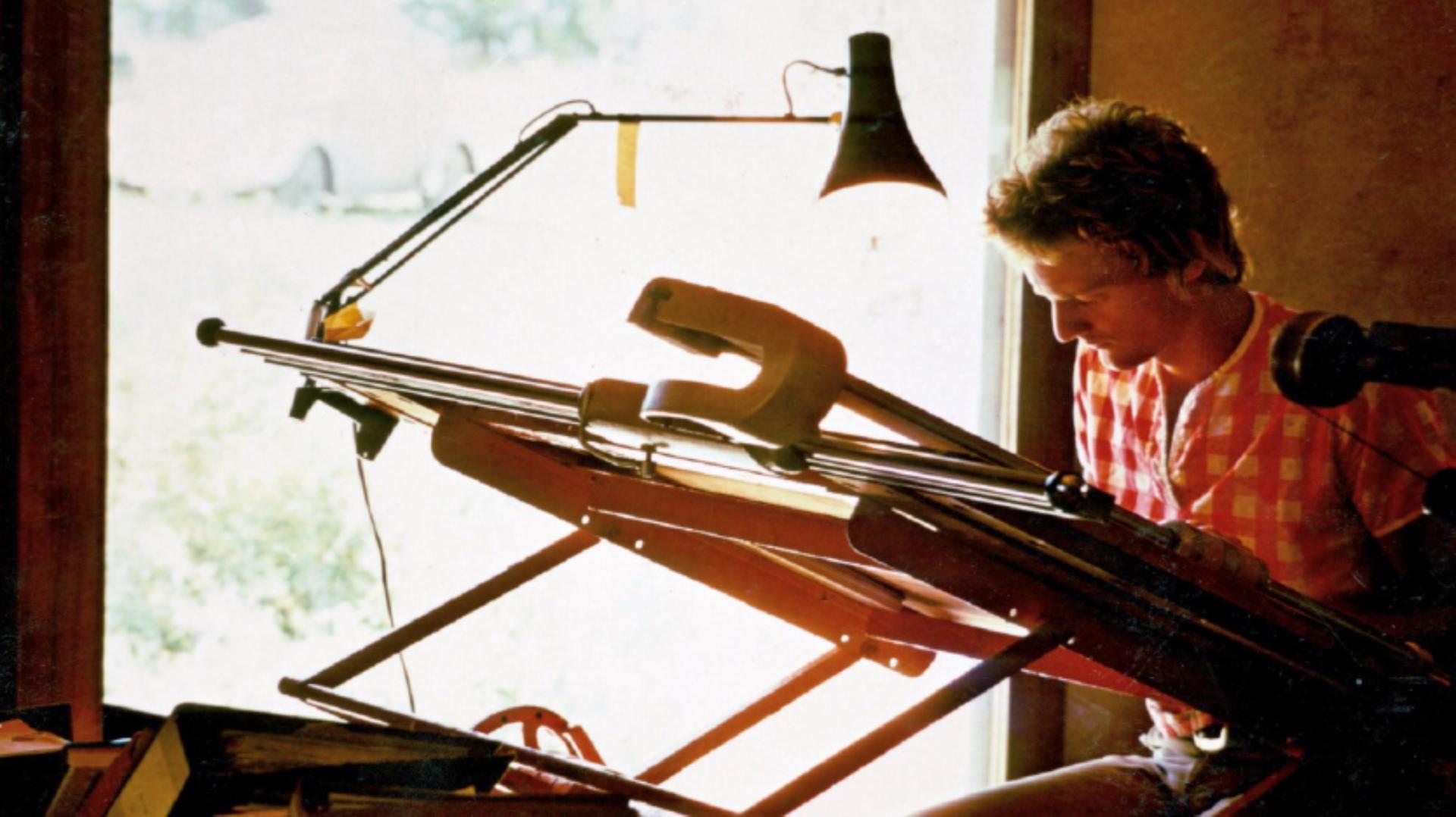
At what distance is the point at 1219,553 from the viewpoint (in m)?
1.00

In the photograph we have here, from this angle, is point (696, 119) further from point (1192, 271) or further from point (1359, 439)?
point (1359, 439)

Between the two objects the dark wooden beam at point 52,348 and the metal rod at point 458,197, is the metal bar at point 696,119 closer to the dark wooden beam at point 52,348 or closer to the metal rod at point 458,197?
the metal rod at point 458,197

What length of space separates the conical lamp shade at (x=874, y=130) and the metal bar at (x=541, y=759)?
2.71 feet

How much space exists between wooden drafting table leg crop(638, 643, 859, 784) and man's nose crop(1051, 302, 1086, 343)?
0.52 metres

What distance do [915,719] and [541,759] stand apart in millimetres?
489

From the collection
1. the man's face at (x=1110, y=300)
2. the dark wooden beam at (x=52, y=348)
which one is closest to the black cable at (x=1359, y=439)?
the man's face at (x=1110, y=300)

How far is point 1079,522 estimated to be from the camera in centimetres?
87

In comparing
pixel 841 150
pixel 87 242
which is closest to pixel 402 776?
pixel 841 150

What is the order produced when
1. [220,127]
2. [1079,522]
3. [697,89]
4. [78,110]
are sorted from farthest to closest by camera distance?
[697,89]
[220,127]
[78,110]
[1079,522]

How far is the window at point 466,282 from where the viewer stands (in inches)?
81.8

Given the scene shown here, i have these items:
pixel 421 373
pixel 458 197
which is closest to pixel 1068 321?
pixel 458 197

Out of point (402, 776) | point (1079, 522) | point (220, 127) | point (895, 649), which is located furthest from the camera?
point (220, 127)

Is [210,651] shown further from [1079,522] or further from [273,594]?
[1079,522]

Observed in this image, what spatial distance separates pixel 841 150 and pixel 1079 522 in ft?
2.94
